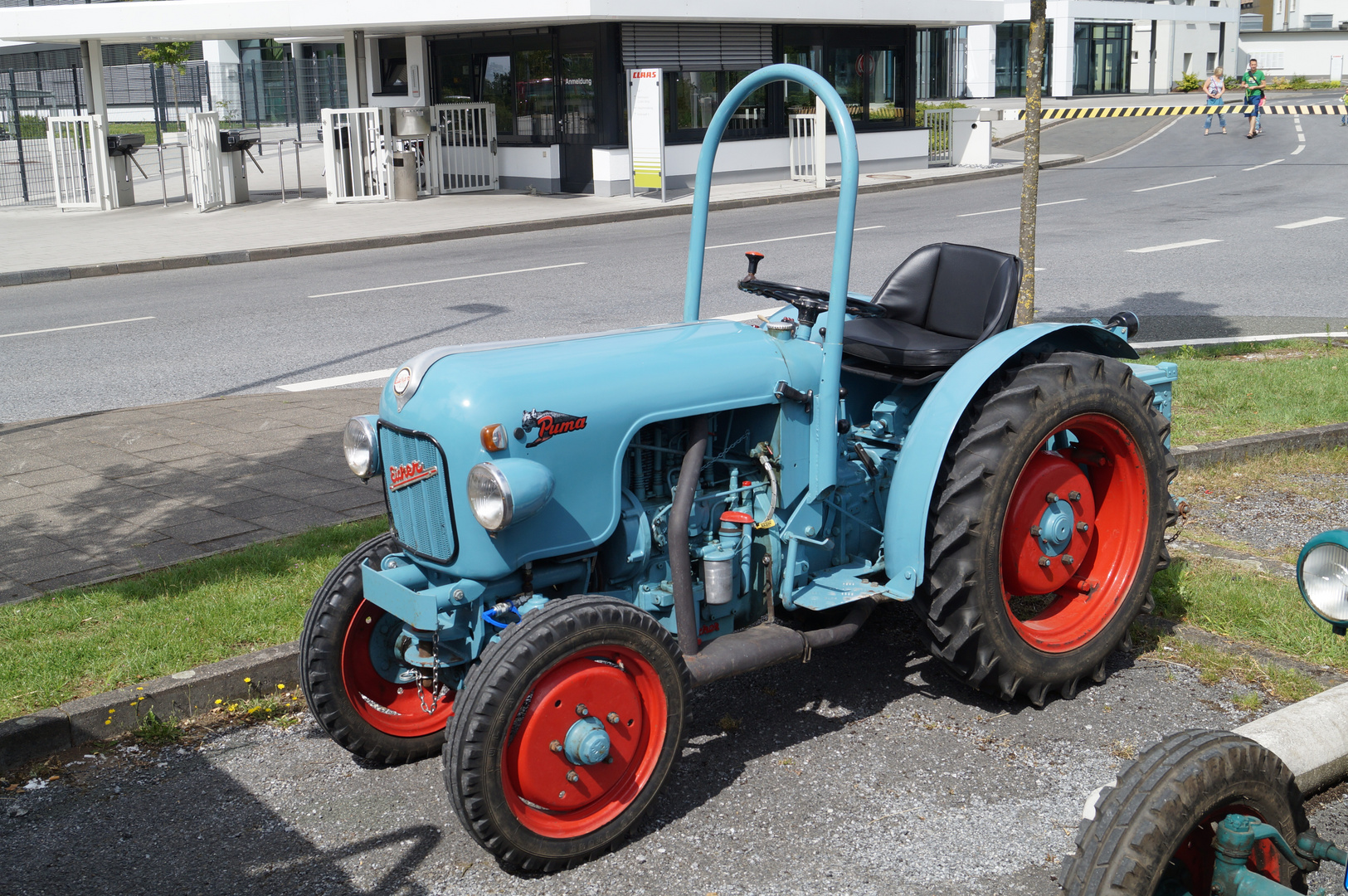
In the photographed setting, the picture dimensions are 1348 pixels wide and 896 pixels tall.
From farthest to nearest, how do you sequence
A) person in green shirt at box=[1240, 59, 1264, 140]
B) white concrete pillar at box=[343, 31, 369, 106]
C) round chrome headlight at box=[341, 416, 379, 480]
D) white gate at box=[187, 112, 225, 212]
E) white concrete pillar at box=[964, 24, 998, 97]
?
white concrete pillar at box=[964, 24, 998, 97], person in green shirt at box=[1240, 59, 1264, 140], white concrete pillar at box=[343, 31, 369, 106], white gate at box=[187, 112, 225, 212], round chrome headlight at box=[341, 416, 379, 480]

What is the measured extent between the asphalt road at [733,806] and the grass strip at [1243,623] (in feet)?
A: 0.54

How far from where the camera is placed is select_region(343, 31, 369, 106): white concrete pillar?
25.7 metres

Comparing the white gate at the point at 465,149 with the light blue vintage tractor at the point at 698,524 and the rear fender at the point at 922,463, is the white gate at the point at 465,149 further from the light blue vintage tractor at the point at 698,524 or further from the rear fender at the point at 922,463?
the rear fender at the point at 922,463

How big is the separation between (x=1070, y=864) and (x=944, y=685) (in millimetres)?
2028

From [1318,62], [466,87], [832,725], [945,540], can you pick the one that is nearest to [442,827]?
[832,725]

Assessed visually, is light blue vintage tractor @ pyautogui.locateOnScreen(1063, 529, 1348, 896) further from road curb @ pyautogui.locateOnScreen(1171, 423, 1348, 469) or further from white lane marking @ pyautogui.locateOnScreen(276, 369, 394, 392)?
white lane marking @ pyautogui.locateOnScreen(276, 369, 394, 392)

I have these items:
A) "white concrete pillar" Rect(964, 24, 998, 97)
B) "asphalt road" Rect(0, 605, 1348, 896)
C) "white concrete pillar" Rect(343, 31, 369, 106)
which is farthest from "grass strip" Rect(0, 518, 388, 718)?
"white concrete pillar" Rect(964, 24, 998, 97)

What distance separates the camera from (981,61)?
182 feet

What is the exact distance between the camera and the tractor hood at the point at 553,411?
3.42m

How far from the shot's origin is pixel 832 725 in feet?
13.9

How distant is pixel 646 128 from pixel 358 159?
534 centimetres

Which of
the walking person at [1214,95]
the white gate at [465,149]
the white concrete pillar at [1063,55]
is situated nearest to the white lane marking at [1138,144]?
the walking person at [1214,95]

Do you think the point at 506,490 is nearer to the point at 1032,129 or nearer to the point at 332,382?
the point at 1032,129

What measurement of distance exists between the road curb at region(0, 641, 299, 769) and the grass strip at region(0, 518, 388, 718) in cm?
10
